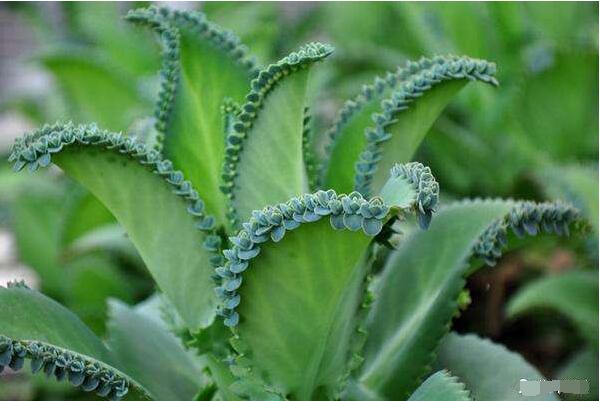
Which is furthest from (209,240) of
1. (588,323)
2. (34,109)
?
(34,109)

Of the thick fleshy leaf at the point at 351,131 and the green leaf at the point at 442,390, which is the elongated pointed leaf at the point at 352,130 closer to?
the thick fleshy leaf at the point at 351,131

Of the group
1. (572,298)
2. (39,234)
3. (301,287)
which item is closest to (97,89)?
(39,234)

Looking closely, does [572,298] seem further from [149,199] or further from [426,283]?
[149,199]

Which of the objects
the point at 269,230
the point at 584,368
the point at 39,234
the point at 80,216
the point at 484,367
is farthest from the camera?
the point at 39,234

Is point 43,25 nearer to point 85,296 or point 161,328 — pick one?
point 85,296

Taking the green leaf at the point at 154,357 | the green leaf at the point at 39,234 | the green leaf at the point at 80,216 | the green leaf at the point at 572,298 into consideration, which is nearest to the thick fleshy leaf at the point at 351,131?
the green leaf at the point at 154,357

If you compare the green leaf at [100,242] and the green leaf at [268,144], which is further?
the green leaf at [100,242]
